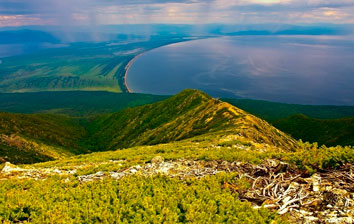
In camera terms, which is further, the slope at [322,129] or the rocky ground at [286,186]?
the slope at [322,129]

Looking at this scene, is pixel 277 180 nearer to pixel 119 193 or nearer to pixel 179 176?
pixel 179 176

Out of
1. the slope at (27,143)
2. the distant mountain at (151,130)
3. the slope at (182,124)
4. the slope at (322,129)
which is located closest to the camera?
the slope at (182,124)

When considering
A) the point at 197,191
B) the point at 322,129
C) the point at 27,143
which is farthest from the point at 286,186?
the point at 322,129

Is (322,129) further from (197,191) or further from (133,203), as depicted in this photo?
(133,203)

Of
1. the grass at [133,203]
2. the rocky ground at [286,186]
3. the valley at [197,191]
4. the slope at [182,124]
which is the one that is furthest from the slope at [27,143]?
the grass at [133,203]

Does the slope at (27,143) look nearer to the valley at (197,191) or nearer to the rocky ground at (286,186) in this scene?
the valley at (197,191)

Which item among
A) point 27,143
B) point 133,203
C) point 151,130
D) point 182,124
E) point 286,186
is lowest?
point 27,143
